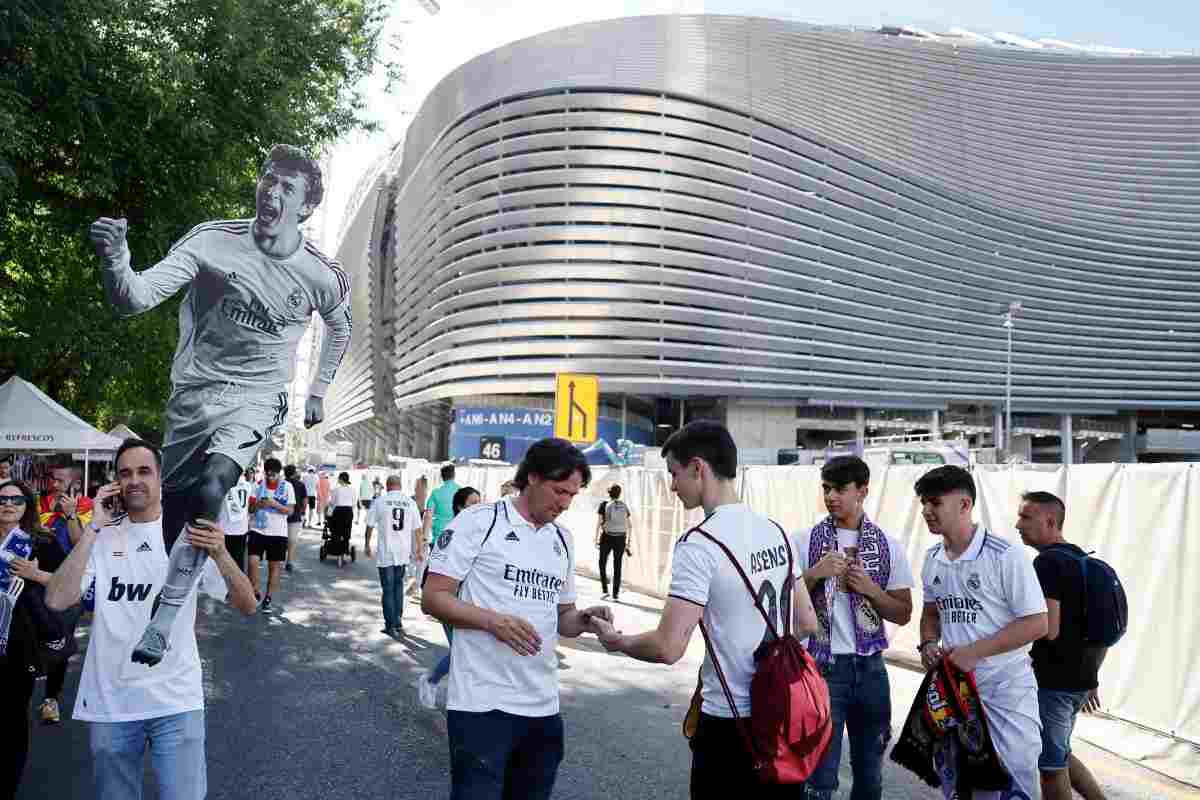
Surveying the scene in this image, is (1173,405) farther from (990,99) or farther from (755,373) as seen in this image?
(755,373)

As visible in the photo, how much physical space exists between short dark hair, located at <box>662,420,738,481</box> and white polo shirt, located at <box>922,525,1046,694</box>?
1.47 meters

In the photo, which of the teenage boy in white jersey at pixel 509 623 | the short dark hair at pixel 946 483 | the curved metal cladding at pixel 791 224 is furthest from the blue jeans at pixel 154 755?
the curved metal cladding at pixel 791 224

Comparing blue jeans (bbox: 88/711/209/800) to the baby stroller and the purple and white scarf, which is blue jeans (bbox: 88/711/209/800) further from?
the baby stroller

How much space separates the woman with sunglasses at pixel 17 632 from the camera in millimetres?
4160

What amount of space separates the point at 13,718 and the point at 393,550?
6.35 meters

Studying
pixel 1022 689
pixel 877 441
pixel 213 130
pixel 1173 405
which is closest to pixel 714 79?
pixel 877 441

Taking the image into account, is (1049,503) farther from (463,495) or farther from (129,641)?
(463,495)

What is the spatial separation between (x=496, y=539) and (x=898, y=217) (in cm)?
7266

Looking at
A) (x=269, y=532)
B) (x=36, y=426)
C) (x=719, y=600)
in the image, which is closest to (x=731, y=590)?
(x=719, y=600)

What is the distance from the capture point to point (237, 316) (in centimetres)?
535

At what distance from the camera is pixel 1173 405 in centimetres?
7881

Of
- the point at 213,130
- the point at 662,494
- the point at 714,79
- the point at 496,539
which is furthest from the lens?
the point at 714,79

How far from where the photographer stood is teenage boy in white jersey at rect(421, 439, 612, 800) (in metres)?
3.15

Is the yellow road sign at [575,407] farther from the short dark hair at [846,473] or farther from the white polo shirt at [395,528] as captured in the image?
the short dark hair at [846,473]
